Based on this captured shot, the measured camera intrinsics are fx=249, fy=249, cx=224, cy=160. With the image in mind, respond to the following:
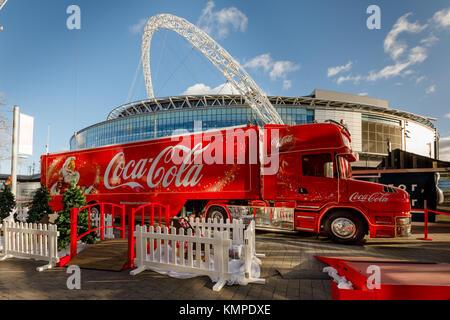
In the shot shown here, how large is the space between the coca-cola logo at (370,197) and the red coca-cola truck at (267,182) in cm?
3

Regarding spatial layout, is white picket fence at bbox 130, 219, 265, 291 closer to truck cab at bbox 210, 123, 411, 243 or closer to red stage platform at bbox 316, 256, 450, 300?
red stage platform at bbox 316, 256, 450, 300

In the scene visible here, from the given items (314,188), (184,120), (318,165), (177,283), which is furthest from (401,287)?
(184,120)

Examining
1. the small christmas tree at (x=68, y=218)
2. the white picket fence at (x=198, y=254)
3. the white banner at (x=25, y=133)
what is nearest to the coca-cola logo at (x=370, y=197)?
the white picket fence at (x=198, y=254)

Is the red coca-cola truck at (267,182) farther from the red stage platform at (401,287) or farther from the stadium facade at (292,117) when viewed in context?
the stadium facade at (292,117)

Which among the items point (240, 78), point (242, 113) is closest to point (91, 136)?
point (242, 113)

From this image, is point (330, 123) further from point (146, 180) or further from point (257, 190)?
point (146, 180)

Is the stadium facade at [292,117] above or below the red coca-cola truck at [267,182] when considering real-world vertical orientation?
above

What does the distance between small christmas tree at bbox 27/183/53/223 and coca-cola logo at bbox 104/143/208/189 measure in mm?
2863

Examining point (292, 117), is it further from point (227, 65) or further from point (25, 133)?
point (25, 133)

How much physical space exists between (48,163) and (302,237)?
1436 centimetres

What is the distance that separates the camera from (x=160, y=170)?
35.3 feet

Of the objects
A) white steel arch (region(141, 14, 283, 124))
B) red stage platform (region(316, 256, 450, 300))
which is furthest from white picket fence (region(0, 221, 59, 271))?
white steel arch (region(141, 14, 283, 124))

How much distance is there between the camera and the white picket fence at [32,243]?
6.04m

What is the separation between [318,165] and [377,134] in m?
55.0
